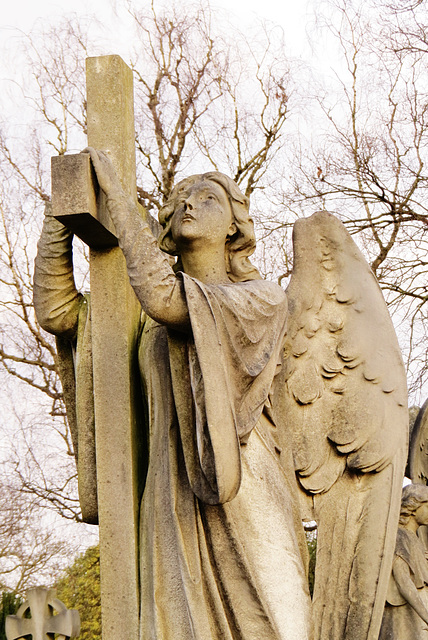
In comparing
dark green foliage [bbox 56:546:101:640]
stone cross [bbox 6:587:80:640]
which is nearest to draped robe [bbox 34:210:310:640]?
stone cross [bbox 6:587:80:640]

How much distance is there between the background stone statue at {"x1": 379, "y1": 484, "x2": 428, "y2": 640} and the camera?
8922 millimetres

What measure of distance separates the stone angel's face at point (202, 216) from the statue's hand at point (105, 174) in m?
0.30

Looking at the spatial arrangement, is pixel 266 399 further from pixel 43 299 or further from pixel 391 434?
pixel 43 299

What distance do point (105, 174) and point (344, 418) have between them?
1367mm

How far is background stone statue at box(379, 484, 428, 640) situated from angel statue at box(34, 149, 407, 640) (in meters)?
4.39

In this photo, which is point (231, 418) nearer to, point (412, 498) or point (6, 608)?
point (412, 498)

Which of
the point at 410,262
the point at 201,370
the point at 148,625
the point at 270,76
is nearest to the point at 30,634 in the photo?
the point at 148,625

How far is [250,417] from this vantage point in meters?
4.23

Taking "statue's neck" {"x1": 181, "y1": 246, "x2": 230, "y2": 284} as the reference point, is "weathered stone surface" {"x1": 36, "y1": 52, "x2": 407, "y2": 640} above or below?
below

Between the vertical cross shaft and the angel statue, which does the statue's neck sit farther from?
the vertical cross shaft

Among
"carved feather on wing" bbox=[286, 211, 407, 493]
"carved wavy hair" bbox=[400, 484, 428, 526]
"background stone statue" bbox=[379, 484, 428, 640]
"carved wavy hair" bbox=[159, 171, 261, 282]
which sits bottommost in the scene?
"background stone statue" bbox=[379, 484, 428, 640]

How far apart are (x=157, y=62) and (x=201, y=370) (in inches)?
451

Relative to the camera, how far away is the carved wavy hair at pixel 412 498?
9.16 m

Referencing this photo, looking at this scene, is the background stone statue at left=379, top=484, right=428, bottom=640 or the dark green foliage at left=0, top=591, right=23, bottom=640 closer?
the background stone statue at left=379, top=484, right=428, bottom=640
